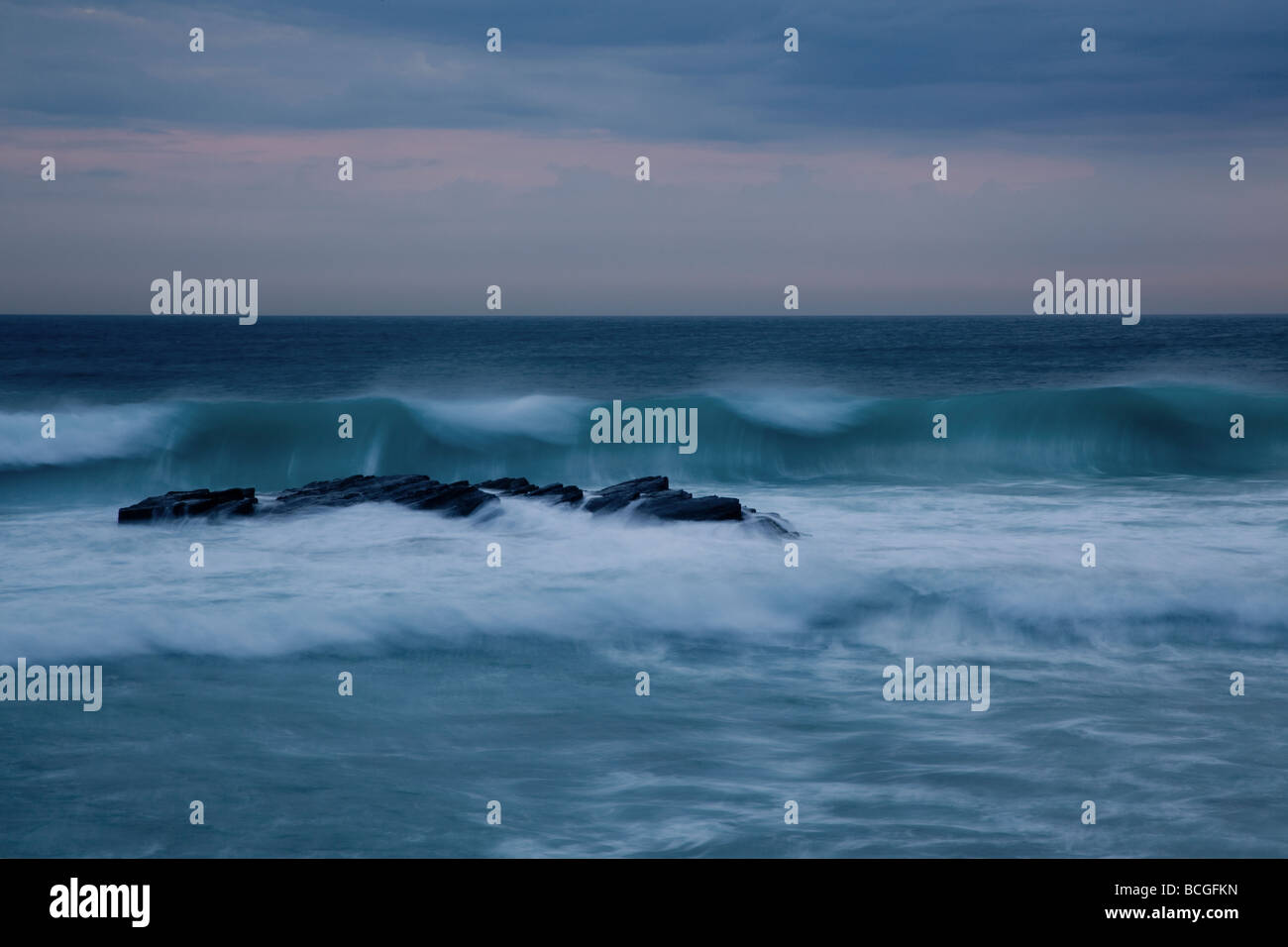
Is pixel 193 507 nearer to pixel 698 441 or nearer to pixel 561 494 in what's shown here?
pixel 561 494

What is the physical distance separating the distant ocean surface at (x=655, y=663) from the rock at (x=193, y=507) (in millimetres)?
260

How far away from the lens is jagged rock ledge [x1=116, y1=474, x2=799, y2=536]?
13.1 meters

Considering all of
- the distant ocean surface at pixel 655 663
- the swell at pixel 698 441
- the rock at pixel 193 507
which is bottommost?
the distant ocean surface at pixel 655 663

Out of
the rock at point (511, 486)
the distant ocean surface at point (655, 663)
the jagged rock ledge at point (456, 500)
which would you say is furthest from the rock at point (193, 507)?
the rock at point (511, 486)

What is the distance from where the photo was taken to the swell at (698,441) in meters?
20.2

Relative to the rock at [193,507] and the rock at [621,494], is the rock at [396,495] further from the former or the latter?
the rock at [621,494]

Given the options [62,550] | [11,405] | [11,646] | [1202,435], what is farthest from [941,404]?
[11,405]

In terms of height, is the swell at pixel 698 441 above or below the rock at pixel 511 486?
above

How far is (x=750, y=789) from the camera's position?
21.4ft

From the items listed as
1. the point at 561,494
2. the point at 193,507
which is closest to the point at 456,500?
the point at 561,494

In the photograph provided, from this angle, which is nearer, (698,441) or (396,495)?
(396,495)

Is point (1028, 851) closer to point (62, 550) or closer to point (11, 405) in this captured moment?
→ point (62, 550)

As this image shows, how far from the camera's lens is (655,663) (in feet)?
29.8

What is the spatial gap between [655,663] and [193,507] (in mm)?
7300
